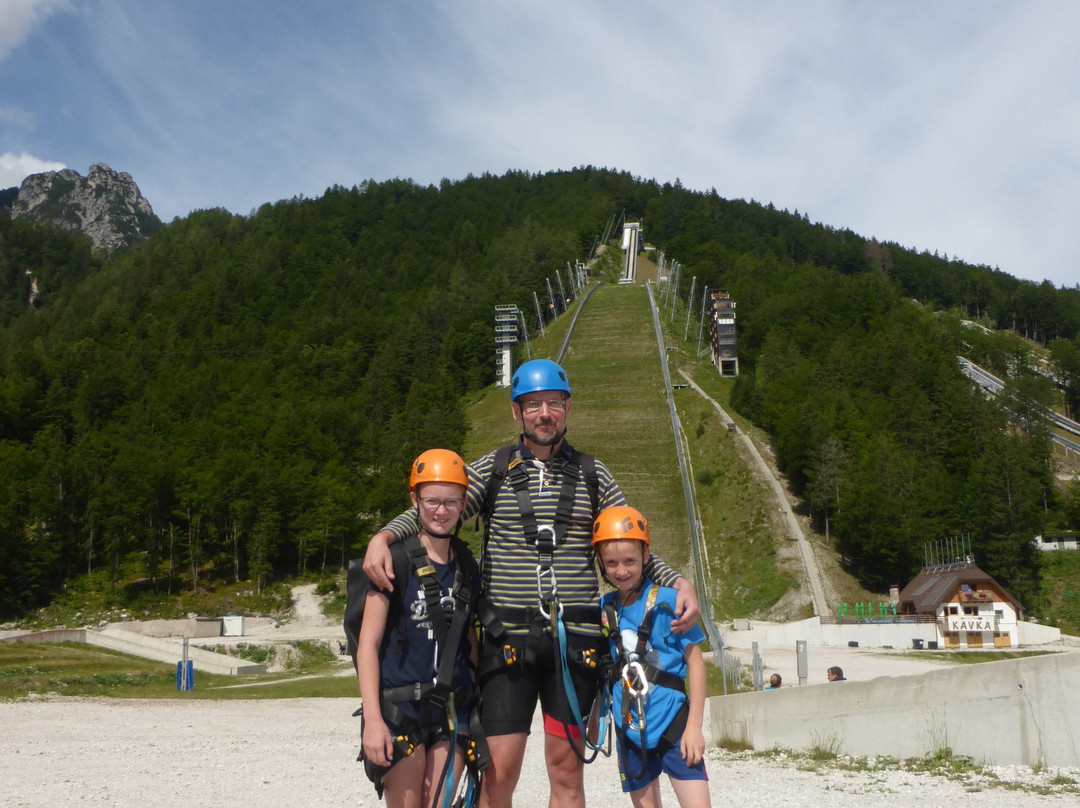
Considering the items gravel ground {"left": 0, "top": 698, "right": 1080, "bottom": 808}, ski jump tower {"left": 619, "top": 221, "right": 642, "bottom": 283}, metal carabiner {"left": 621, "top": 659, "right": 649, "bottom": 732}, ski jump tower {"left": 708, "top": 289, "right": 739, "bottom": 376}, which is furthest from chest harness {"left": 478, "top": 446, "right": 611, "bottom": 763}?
ski jump tower {"left": 619, "top": 221, "right": 642, "bottom": 283}

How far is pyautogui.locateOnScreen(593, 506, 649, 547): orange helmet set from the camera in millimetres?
4074

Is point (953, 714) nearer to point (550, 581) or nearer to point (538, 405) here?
point (550, 581)

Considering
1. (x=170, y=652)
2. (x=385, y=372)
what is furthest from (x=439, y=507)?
(x=385, y=372)

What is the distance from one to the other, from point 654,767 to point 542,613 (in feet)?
3.14

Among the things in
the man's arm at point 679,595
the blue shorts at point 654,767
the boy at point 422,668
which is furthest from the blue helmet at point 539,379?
the blue shorts at point 654,767

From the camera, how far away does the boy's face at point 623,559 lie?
4.11m

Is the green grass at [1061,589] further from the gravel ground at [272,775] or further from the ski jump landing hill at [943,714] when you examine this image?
the gravel ground at [272,775]

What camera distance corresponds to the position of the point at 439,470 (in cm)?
407

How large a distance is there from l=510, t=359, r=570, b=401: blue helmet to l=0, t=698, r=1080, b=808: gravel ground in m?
4.13

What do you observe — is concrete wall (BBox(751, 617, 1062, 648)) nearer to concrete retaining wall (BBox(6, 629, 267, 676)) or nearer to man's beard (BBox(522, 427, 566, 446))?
concrete retaining wall (BBox(6, 629, 267, 676))

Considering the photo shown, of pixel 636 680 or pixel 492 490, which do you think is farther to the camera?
pixel 492 490

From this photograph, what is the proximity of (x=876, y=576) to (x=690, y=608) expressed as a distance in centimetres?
4106

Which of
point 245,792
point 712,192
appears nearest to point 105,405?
point 245,792

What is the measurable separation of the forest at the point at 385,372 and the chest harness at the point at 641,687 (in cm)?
4004
